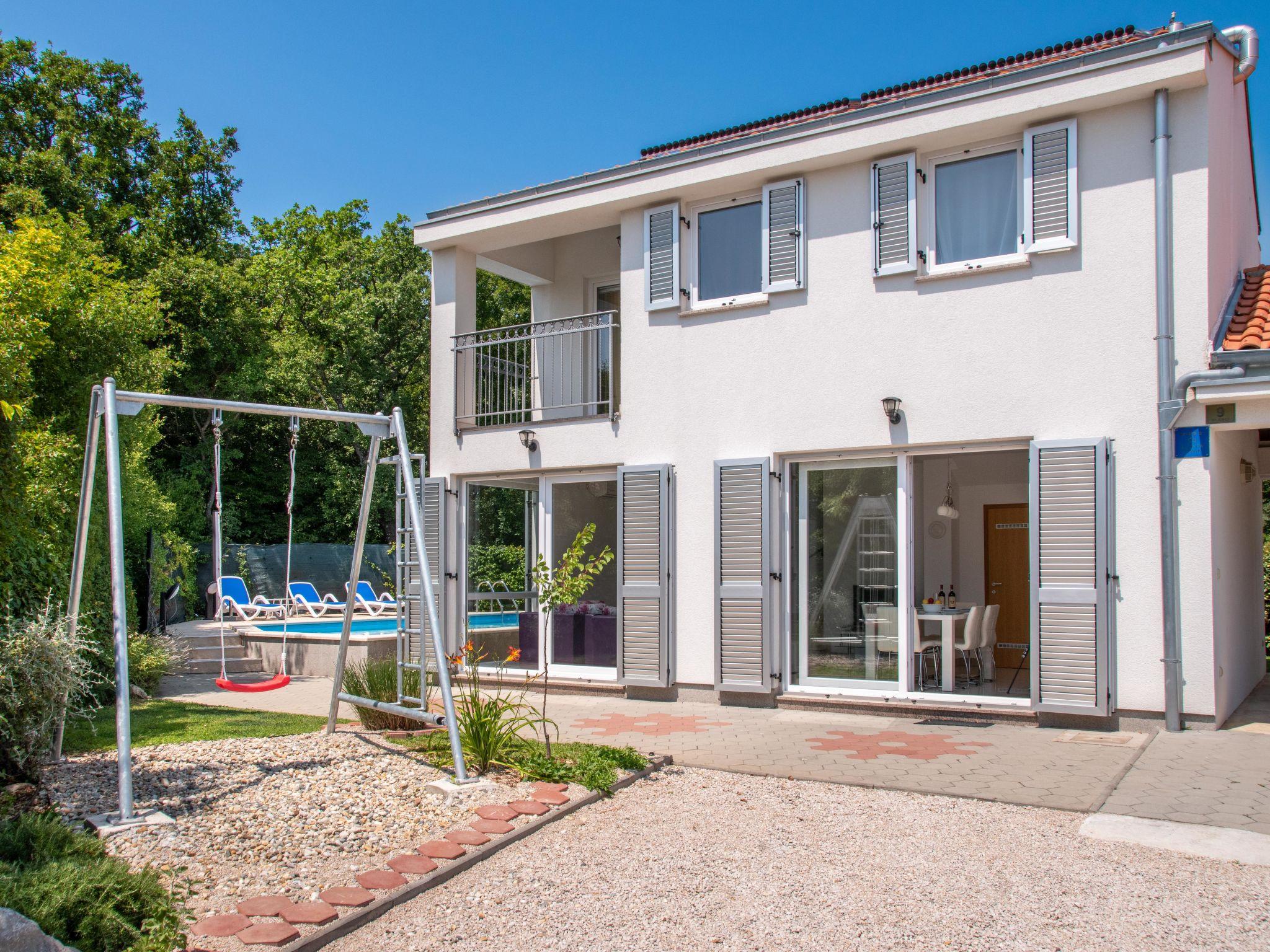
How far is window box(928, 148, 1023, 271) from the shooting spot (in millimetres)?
8836

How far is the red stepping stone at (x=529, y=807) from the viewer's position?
18.4ft

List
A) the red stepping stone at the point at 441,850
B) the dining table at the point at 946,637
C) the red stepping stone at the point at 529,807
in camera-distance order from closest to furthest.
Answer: the red stepping stone at the point at 441,850 → the red stepping stone at the point at 529,807 → the dining table at the point at 946,637

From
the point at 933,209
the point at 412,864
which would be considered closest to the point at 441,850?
the point at 412,864

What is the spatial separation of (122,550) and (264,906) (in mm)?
2330

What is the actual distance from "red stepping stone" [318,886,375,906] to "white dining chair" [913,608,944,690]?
6.20 metres

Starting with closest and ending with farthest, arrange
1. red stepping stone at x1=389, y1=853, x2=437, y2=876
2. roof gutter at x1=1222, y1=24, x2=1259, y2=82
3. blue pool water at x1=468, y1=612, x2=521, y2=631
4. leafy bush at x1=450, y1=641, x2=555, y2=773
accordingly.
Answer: red stepping stone at x1=389, y1=853, x2=437, y2=876, leafy bush at x1=450, y1=641, x2=555, y2=773, roof gutter at x1=1222, y1=24, x2=1259, y2=82, blue pool water at x1=468, y1=612, x2=521, y2=631

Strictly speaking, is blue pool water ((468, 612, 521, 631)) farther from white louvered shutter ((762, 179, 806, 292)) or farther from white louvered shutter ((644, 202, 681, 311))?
white louvered shutter ((762, 179, 806, 292))

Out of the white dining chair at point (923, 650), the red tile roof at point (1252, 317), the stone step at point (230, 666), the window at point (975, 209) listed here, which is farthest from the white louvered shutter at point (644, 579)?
the stone step at point (230, 666)

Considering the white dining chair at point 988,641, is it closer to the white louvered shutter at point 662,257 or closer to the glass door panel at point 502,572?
the white louvered shutter at point 662,257

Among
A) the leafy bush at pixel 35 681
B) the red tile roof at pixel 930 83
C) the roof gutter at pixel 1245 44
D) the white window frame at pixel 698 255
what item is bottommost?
the leafy bush at pixel 35 681

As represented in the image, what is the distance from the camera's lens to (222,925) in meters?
3.96

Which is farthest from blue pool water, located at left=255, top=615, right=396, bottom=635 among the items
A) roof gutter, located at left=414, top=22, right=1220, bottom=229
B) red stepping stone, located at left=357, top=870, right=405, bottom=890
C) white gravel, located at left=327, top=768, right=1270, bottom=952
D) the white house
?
red stepping stone, located at left=357, top=870, right=405, bottom=890

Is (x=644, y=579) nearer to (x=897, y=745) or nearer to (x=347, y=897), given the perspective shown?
(x=897, y=745)

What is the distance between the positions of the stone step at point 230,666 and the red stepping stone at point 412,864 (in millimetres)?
9303
